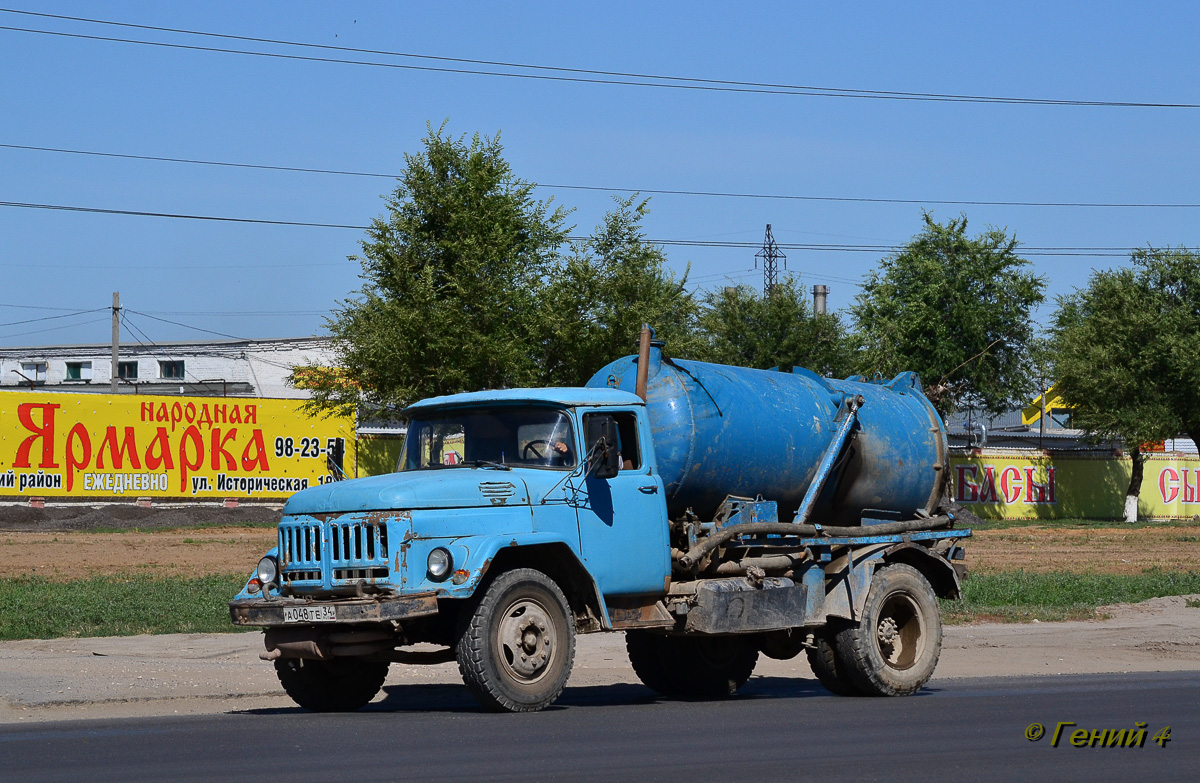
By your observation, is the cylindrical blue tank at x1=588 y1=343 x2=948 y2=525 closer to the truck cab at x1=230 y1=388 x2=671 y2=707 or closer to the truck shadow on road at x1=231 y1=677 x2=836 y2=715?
the truck cab at x1=230 y1=388 x2=671 y2=707

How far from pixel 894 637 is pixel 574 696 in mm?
2987

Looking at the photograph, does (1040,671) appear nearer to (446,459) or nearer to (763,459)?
(763,459)

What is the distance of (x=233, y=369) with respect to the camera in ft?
209

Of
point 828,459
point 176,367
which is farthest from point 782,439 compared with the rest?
point 176,367

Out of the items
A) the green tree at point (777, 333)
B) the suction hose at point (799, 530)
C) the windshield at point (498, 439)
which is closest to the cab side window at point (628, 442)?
the windshield at point (498, 439)

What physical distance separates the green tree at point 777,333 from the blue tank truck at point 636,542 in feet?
122

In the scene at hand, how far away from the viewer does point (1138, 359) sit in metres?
51.7

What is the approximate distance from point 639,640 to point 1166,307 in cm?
4502

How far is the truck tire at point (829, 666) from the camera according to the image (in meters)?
12.8

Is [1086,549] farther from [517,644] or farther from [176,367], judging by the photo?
[176,367]

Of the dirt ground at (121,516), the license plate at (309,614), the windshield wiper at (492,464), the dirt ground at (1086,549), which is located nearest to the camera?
the license plate at (309,614)

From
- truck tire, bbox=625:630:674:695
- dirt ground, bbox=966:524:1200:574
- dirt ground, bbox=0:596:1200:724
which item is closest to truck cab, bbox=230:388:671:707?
dirt ground, bbox=0:596:1200:724

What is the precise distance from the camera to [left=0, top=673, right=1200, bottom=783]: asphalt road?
7.91 m

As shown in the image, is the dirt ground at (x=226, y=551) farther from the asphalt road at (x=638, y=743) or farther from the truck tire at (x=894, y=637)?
the asphalt road at (x=638, y=743)
